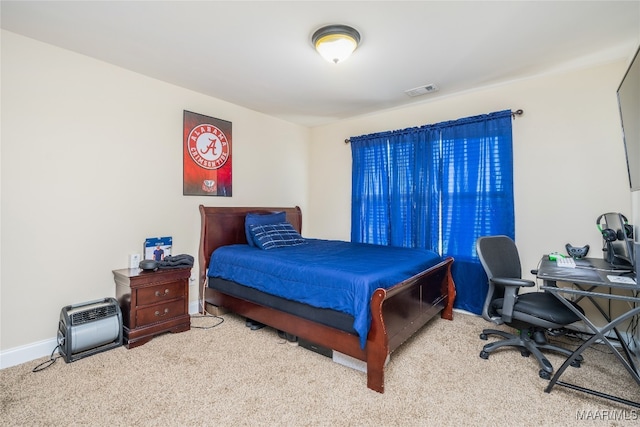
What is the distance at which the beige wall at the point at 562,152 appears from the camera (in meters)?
2.65

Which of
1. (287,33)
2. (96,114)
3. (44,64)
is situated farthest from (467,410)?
(44,64)

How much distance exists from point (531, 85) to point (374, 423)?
3.32m

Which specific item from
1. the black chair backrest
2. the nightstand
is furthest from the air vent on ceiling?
the nightstand

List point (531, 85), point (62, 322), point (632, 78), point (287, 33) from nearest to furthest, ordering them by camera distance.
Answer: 1. point (632, 78)
2. point (287, 33)
3. point (62, 322)
4. point (531, 85)

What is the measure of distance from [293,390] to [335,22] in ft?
8.18

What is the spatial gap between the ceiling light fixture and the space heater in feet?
8.79

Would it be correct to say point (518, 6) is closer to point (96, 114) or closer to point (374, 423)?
point (374, 423)

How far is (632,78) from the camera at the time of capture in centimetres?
191

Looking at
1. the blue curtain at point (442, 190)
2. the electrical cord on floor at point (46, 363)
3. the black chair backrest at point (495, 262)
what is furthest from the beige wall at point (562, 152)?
the electrical cord on floor at point (46, 363)

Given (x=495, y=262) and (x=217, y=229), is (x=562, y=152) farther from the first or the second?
(x=217, y=229)

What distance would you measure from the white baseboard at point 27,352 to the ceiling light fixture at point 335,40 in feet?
10.3

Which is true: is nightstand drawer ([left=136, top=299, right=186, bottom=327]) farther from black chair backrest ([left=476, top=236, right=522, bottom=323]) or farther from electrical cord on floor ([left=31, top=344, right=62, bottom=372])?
black chair backrest ([left=476, top=236, right=522, bottom=323])

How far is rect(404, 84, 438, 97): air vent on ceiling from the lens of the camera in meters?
3.22

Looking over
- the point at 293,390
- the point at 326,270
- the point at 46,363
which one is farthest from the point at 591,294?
the point at 46,363
